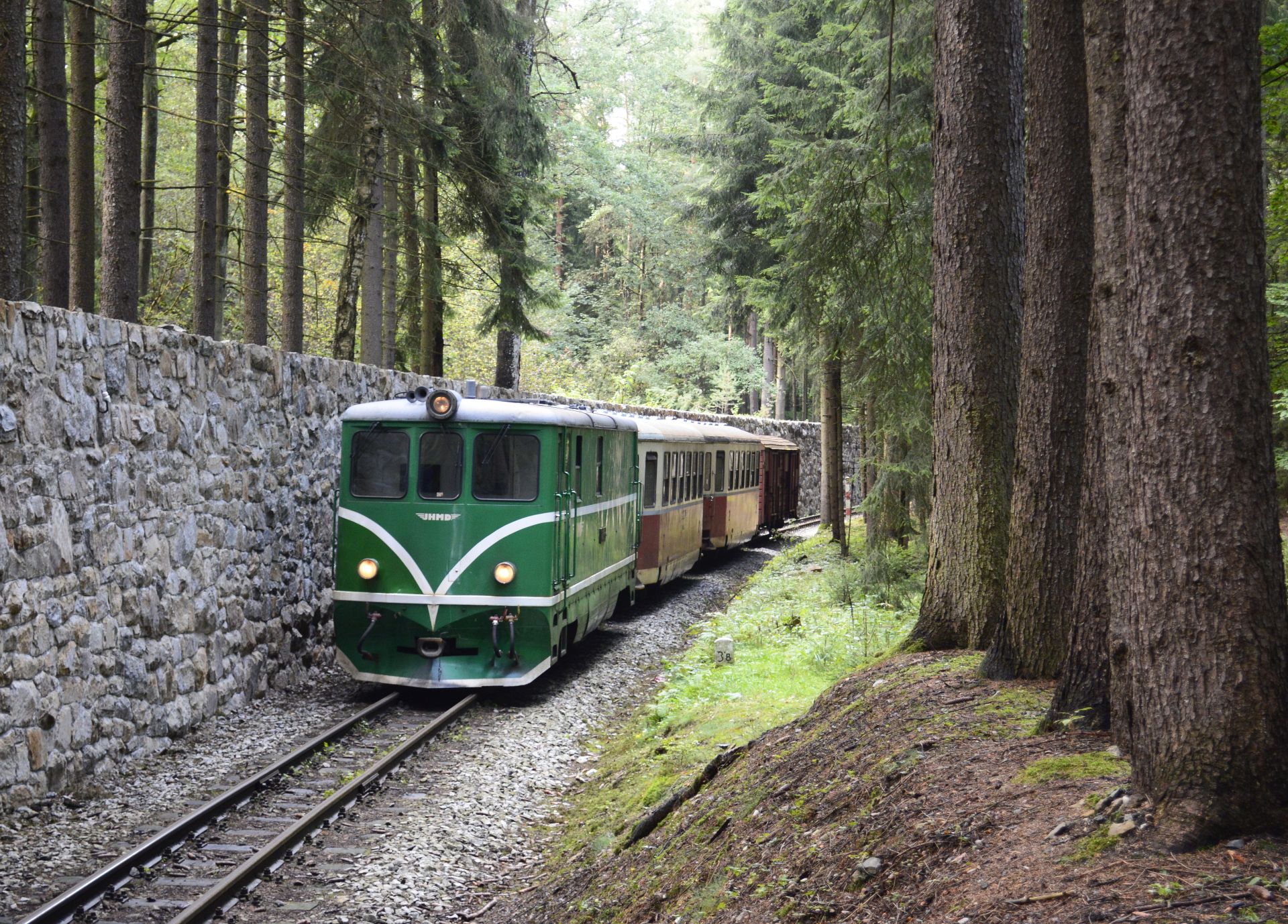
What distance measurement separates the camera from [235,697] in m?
9.60

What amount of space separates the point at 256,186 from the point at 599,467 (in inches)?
281

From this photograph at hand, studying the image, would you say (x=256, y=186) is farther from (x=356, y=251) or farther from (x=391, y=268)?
(x=391, y=268)

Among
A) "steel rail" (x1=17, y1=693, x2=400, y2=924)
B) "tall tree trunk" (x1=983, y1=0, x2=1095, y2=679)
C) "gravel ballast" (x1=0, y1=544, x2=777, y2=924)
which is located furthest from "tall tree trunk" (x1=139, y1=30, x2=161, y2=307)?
"tall tree trunk" (x1=983, y1=0, x2=1095, y2=679)

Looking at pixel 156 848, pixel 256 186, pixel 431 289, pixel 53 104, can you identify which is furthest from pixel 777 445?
pixel 156 848

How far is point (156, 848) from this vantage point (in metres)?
6.20

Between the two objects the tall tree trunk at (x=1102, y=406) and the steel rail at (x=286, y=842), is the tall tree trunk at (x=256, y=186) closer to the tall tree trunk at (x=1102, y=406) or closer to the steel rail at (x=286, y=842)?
the steel rail at (x=286, y=842)

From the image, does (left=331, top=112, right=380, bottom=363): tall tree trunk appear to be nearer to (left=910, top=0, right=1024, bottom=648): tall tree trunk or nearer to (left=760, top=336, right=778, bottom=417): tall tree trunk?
(left=910, top=0, right=1024, bottom=648): tall tree trunk

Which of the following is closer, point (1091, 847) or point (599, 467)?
point (1091, 847)

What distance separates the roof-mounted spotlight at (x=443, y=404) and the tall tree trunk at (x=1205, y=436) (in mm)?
7496

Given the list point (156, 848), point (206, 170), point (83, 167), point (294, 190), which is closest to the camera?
point (156, 848)

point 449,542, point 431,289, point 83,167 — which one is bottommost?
point 449,542

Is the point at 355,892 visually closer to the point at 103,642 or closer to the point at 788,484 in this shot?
the point at 103,642

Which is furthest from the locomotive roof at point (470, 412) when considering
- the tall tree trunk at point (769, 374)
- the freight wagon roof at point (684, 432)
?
the tall tree trunk at point (769, 374)

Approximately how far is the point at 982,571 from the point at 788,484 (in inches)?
1010
